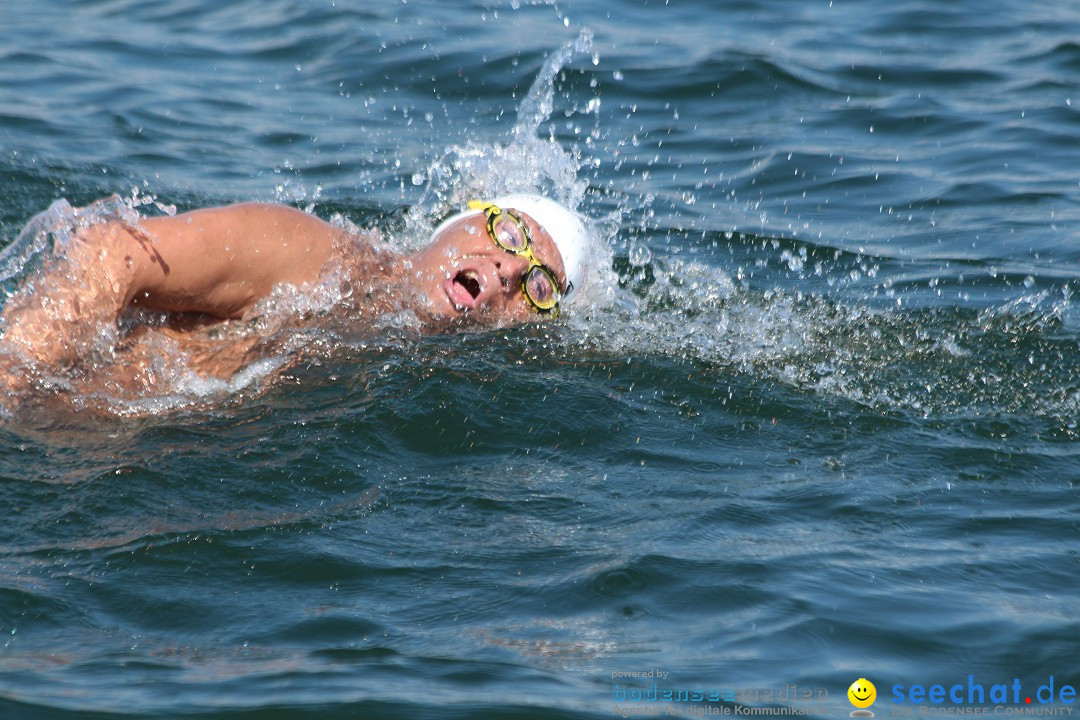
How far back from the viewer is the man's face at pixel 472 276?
19.6ft

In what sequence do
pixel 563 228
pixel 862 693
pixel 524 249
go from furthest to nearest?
pixel 563 228 → pixel 524 249 → pixel 862 693

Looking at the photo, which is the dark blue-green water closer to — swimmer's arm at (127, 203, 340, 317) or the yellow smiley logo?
the yellow smiley logo

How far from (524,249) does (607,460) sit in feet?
5.12

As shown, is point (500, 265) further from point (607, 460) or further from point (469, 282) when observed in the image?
point (607, 460)

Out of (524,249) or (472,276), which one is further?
(524,249)

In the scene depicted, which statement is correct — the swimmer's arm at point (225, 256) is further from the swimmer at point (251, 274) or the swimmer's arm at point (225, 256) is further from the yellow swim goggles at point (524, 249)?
the yellow swim goggles at point (524, 249)

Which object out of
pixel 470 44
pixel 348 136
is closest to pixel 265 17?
pixel 470 44

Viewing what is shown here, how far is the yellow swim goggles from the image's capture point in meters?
6.24

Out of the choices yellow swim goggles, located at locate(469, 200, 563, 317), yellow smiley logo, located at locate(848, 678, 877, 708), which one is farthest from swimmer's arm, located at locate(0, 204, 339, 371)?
yellow smiley logo, located at locate(848, 678, 877, 708)

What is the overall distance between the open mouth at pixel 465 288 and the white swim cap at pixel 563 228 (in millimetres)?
569

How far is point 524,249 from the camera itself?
627cm

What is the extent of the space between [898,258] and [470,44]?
18.3 feet

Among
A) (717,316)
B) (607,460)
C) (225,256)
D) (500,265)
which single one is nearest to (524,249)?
(500,265)

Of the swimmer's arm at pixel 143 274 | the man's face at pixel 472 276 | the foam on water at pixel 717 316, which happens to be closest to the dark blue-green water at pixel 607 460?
the foam on water at pixel 717 316
